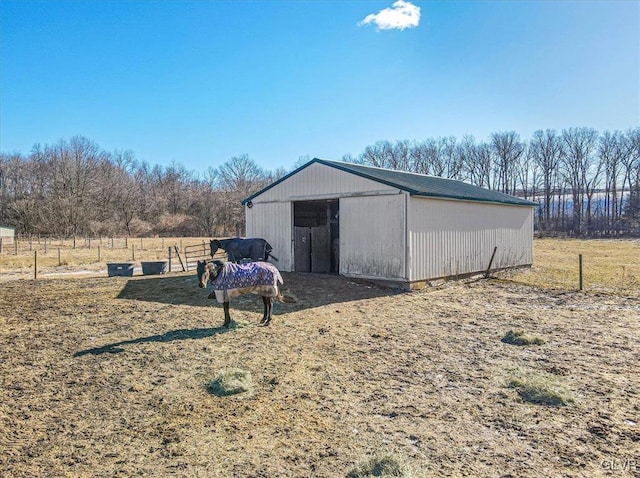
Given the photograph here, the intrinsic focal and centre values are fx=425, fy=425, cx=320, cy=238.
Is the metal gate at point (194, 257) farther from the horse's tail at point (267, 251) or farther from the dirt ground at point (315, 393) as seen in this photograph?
the dirt ground at point (315, 393)

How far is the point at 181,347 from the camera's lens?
6613mm

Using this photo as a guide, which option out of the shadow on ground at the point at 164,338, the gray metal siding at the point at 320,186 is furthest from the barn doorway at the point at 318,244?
the shadow on ground at the point at 164,338

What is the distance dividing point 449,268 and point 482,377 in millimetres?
8377

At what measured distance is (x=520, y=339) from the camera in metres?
6.83

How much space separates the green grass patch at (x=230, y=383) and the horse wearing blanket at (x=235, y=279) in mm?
2368

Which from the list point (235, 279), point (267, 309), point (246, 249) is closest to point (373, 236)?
point (246, 249)

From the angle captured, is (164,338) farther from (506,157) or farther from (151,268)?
(506,157)

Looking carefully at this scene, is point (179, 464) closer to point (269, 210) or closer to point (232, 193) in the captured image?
point (269, 210)

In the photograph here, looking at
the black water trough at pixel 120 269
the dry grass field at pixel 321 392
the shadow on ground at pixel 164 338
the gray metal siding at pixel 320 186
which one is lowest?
the dry grass field at pixel 321 392

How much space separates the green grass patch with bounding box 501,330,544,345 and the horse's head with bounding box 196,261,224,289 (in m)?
5.04

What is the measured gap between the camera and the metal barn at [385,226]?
1220 cm

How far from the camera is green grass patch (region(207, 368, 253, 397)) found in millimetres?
4828

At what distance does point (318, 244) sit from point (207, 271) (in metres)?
8.37

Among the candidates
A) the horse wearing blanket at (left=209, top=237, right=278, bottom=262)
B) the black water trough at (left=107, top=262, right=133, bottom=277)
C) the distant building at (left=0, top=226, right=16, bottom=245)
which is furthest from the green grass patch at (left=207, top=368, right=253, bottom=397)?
the distant building at (left=0, top=226, right=16, bottom=245)
